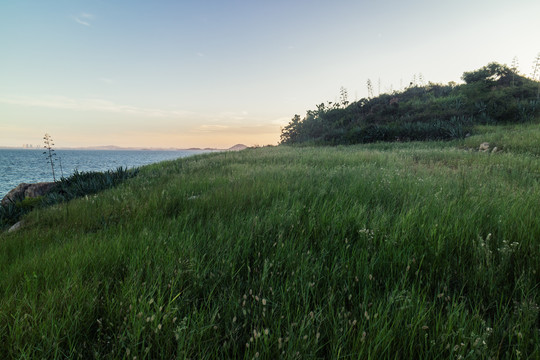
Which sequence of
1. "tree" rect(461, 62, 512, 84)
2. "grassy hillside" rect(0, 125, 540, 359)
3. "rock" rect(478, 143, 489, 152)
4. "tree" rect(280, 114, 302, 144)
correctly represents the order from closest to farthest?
"grassy hillside" rect(0, 125, 540, 359) < "rock" rect(478, 143, 489, 152) < "tree" rect(461, 62, 512, 84) < "tree" rect(280, 114, 302, 144)

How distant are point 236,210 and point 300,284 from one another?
1.81 m

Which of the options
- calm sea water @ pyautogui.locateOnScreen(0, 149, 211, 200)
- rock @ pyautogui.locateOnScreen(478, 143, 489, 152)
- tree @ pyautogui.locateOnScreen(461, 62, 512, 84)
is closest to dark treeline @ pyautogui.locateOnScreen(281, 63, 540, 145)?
tree @ pyautogui.locateOnScreen(461, 62, 512, 84)

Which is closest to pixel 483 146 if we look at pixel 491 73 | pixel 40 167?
pixel 491 73

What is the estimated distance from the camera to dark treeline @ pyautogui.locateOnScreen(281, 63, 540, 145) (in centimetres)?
1756

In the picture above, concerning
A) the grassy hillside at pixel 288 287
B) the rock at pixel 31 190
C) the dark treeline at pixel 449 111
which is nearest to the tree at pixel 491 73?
the dark treeline at pixel 449 111

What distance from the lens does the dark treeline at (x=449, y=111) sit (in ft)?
57.6

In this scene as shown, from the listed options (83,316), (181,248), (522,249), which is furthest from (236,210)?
(522,249)

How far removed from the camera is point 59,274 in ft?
5.90

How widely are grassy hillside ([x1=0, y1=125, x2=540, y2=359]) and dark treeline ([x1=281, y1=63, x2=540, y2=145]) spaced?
695 inches

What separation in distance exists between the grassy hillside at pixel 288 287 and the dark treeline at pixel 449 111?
1766cm

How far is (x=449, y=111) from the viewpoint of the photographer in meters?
20.5

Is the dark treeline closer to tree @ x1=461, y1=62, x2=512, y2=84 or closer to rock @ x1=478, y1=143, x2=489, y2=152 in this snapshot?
tree @ x1=461, y1=62, x2=512, y2=84

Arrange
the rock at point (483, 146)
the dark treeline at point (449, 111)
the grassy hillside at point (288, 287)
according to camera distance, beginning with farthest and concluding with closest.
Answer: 1. the dark treeline at point (449, 111)
2. the rock at point (483, 146)
3. the grassy hillside at point (288, 287)

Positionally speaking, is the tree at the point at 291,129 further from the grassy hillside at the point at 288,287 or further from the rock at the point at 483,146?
the grassy hillside at the point at 288,287
